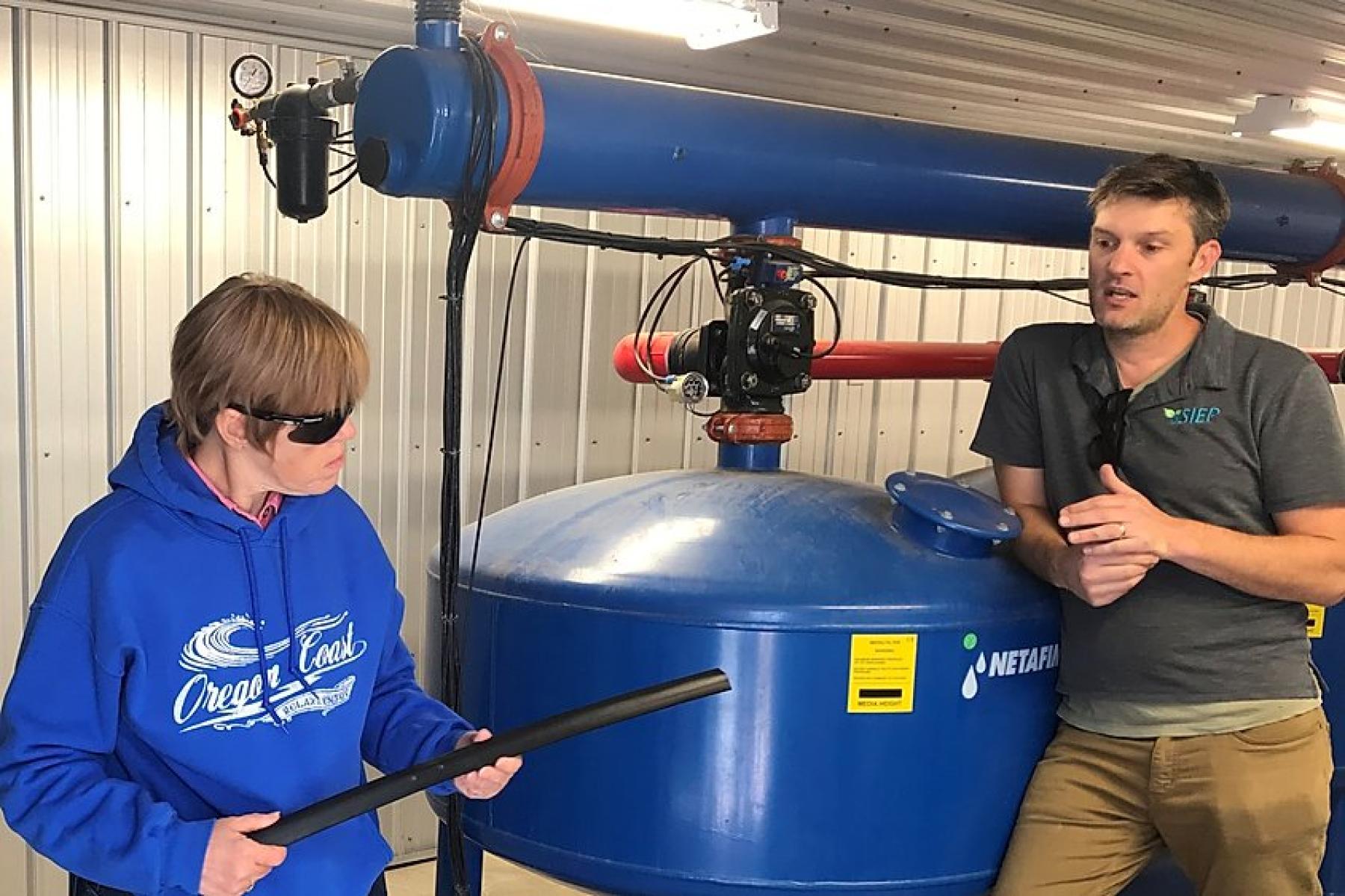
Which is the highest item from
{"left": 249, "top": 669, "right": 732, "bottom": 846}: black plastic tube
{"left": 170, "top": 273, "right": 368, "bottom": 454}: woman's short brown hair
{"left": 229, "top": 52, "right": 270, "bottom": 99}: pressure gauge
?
{"left": 229, "top": 52, "right": 270, "bottom": 99}: pressure gauge

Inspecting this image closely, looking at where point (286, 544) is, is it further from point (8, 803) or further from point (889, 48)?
point (889, 48)

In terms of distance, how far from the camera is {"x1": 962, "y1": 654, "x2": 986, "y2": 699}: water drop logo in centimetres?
224

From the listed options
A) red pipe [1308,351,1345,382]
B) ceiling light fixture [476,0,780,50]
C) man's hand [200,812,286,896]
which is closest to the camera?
man's hand [200,812,286,896]

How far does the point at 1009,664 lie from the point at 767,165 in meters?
0.96

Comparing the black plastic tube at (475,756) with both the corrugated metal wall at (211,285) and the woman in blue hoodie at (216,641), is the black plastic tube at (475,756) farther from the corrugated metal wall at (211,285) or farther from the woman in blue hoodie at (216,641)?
the corrugated metal wall at (211,285)

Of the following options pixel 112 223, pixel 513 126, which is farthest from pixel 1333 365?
pixel 112 223

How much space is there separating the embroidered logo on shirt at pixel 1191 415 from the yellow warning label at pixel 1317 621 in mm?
689

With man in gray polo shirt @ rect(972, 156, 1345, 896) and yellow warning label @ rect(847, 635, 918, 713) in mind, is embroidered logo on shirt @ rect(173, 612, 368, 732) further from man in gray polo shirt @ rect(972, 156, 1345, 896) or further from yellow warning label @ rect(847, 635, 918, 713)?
man in gray polo shirt @ rect(972, 156, 1345, 896)

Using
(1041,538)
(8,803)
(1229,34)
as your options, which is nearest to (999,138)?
(1041,538)

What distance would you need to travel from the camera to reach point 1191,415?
7.24 feet

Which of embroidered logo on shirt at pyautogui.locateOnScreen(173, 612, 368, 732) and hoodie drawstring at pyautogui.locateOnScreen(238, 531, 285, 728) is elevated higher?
hoodie drawstring at pyautogui.locateOnScreen(238, 531, 285, 728)

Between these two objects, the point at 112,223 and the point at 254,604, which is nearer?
the point at 254,604

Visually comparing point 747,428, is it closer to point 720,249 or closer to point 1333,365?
point 720,249

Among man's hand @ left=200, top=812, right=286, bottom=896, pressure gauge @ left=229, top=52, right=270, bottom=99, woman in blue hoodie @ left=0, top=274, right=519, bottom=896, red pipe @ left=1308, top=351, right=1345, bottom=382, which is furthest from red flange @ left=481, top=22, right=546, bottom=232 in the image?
red pipe @ left=1308, top=351, right=1345, bottom=382
